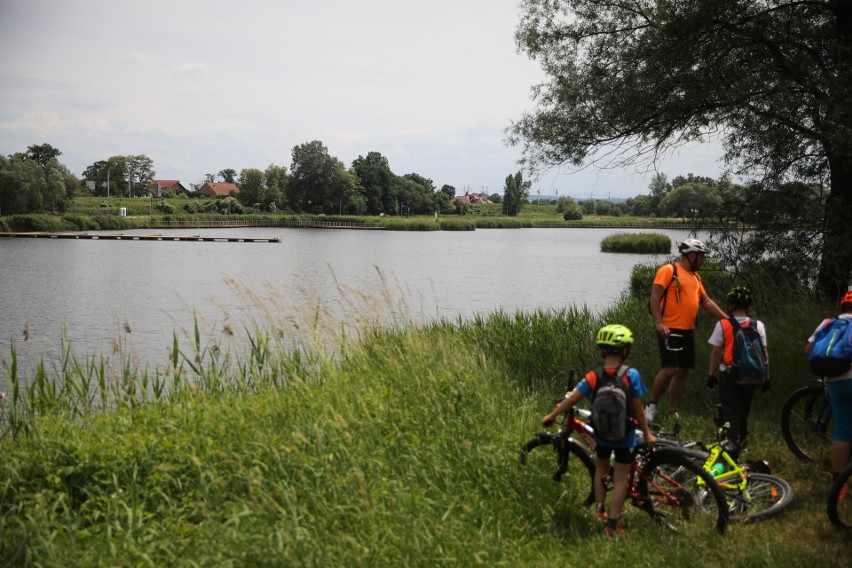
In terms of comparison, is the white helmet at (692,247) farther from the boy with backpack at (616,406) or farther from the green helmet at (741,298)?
the boy with backpack at (616,406)

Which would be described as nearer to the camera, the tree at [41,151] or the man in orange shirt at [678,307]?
the man in orange shirt at [678,307]

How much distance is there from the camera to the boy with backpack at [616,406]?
531cm

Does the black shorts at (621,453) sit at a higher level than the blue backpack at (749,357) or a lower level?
lower

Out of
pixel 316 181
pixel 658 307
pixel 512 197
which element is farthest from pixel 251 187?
pixel 658 307

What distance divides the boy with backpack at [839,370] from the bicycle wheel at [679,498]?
111 cm

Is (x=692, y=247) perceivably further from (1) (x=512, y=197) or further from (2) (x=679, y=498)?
(1) (x=512, y=197)

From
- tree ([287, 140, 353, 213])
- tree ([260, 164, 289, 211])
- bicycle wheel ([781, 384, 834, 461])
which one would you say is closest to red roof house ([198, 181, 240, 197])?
tree ([260, 164, 289, 211])

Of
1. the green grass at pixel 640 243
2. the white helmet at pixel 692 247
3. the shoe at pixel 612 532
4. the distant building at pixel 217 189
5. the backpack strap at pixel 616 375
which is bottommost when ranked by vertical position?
the green grass at pixel 640 243

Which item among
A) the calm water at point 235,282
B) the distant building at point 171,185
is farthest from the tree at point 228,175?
the calm water at point 235,282

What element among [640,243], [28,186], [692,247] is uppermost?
[28,186]

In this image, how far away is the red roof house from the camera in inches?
6398

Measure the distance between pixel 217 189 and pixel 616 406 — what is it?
17093 cm

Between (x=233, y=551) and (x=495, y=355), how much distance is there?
27.0 ft

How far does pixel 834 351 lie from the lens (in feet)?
19.0
